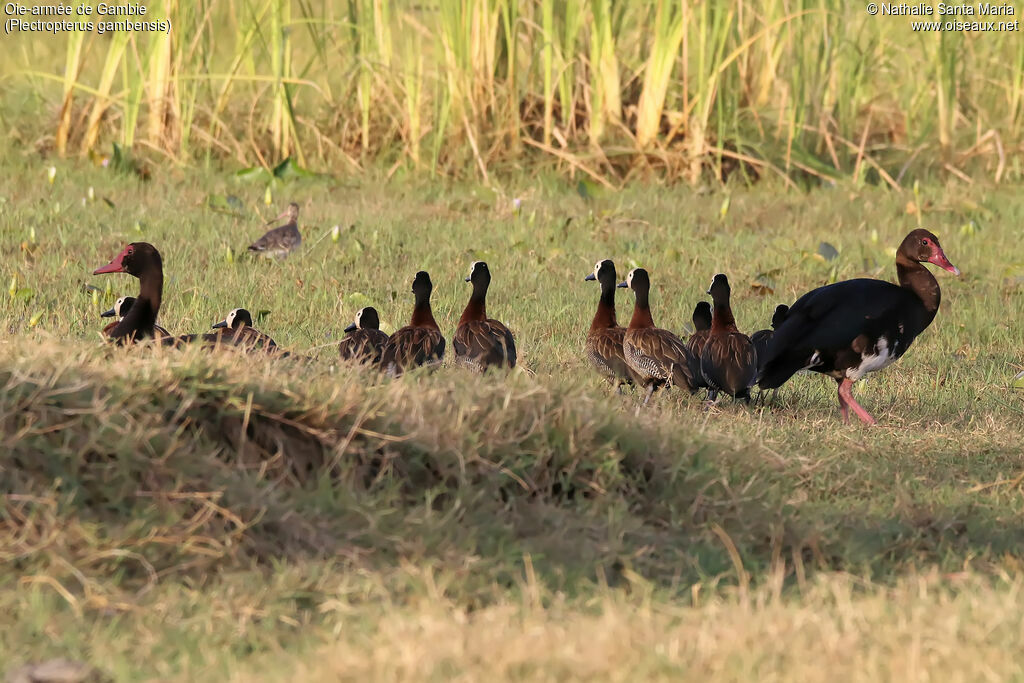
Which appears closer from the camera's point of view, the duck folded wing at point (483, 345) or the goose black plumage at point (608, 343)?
the duck folded wing at point (483, 345)

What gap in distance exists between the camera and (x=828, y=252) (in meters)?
10.4

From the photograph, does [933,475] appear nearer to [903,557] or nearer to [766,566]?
[903,557]

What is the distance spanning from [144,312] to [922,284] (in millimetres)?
3940

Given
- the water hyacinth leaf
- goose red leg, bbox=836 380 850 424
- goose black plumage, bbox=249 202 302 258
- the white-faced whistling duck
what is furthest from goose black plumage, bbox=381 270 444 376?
the water hyacinth leaf

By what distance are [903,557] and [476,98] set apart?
760cm

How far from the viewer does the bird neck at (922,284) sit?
25.4 ft

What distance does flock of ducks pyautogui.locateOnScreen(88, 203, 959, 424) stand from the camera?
7.08m

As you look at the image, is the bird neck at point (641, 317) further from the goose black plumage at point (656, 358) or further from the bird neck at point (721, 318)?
the bird neck at point (721, 318)

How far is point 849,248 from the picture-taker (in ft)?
34.8

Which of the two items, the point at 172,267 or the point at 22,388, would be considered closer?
the point at 22,388

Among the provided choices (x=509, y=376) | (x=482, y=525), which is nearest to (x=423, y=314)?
(x=509, y=376)

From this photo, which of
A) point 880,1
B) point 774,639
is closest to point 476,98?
point 880,1

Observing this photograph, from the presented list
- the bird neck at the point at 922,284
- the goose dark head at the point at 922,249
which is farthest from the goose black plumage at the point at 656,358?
the goose dark head at the point at 922,249

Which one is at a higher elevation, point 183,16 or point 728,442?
point 183,16
